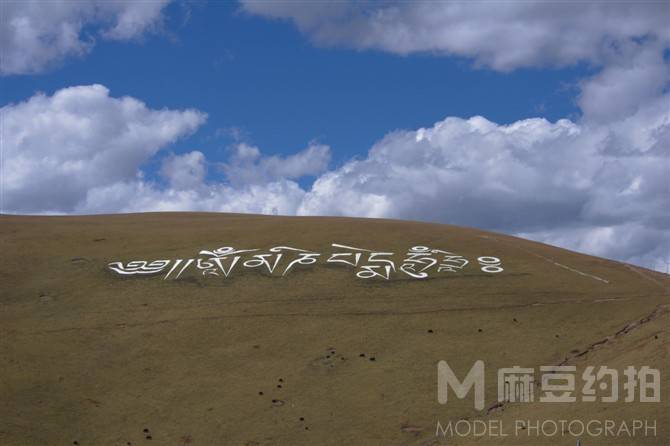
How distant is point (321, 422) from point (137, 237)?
923 inches

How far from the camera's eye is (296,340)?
131 ft

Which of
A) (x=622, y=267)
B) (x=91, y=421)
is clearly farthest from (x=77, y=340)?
(x=622, y=267)

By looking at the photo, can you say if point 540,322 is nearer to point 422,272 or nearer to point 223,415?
point 422,272

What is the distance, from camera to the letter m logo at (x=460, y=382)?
117ft

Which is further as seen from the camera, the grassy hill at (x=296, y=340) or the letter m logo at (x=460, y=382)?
the letter m logo at (x=460, y=382)

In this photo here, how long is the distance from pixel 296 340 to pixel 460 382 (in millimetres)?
7990

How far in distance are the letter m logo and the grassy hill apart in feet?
1.25

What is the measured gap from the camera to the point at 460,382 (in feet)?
120

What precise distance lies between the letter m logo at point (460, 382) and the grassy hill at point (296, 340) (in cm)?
38

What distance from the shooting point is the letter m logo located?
35.7 m

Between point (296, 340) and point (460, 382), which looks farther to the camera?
point (296, 340)

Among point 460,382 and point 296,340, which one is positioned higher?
point 296,340

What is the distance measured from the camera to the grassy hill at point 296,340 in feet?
112

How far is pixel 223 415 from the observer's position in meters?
35.1
